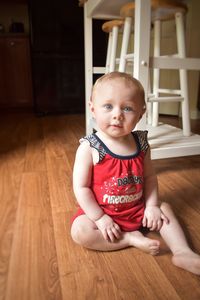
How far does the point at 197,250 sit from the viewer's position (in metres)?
0.57

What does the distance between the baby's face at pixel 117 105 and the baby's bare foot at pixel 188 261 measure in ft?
0.90

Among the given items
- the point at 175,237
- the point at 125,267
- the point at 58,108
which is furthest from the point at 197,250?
the point at 58,108

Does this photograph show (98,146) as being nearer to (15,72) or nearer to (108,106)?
(108,106)

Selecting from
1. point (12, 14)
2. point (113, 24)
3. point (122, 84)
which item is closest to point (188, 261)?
point (122, 84)

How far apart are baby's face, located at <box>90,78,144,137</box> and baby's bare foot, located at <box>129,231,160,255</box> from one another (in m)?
0.23

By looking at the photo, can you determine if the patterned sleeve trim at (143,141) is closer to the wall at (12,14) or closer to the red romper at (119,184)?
the red romper at (119,184)

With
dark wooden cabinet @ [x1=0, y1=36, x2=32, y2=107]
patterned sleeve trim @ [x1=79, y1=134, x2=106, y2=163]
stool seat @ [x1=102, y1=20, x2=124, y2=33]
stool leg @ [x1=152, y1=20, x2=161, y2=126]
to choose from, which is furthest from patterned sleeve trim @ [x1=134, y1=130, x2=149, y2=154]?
dark wooden cabinet @ [x1=0, y1=36, x2=32, y2=107]

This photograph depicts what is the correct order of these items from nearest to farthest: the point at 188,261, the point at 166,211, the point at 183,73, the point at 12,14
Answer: the point at 188,261 → the point at 166,211 → the point at 183,73 → the point at 12,14

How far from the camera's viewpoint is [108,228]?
55 cm

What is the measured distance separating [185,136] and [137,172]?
2.10 ft

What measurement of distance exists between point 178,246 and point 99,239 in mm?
165

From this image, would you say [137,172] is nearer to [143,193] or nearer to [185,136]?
[143,193]

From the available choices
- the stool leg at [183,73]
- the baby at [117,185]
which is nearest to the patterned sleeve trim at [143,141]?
the baby at [117,185]

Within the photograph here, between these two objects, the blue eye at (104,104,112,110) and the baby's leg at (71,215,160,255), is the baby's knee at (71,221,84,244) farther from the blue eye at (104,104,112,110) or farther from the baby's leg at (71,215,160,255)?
the blue eye at (104,104,112,110)
